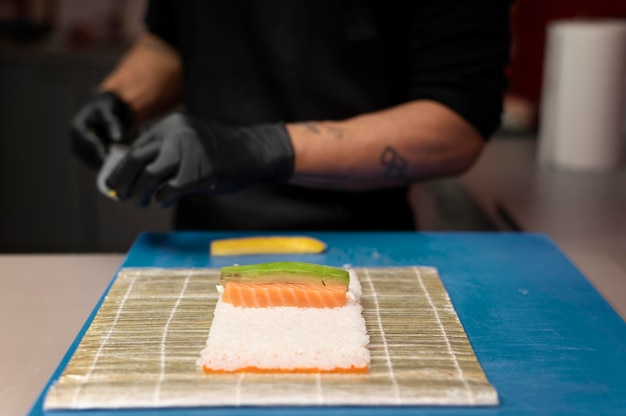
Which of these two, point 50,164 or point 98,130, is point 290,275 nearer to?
point 98,130

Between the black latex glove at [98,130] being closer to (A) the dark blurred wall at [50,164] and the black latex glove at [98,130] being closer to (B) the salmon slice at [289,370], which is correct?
(B) the salmon slice at [289,370]

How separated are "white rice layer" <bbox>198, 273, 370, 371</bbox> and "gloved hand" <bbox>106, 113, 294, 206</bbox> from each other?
29 cm

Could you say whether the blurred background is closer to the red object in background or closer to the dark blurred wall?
the dark blurred wall

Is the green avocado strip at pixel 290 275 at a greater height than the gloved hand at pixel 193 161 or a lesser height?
lesser

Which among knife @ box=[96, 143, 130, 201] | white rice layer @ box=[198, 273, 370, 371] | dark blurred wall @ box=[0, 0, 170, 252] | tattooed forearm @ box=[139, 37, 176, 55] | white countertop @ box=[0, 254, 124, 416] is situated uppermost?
tattooed forearm @ box=[139, 37, 176, 55]

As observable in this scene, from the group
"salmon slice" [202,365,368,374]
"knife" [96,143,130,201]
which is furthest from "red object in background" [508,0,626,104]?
"salmon slice" [202,365,368,374]

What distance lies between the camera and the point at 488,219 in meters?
1.75

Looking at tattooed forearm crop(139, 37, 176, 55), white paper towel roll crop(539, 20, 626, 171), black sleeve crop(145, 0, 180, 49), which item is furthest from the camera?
white paper towel roll crop(539, 20, 626, 171)

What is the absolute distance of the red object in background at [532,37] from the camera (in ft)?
8.31

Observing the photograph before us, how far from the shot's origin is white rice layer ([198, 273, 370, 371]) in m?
0.79

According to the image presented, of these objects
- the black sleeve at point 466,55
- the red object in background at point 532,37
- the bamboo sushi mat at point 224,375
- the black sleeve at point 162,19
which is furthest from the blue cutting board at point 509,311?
the red object in background at point 532,37

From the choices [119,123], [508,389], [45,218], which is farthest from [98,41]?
[508,389]

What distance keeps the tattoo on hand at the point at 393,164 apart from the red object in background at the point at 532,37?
138 cm

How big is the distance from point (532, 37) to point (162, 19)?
1.49 metres
